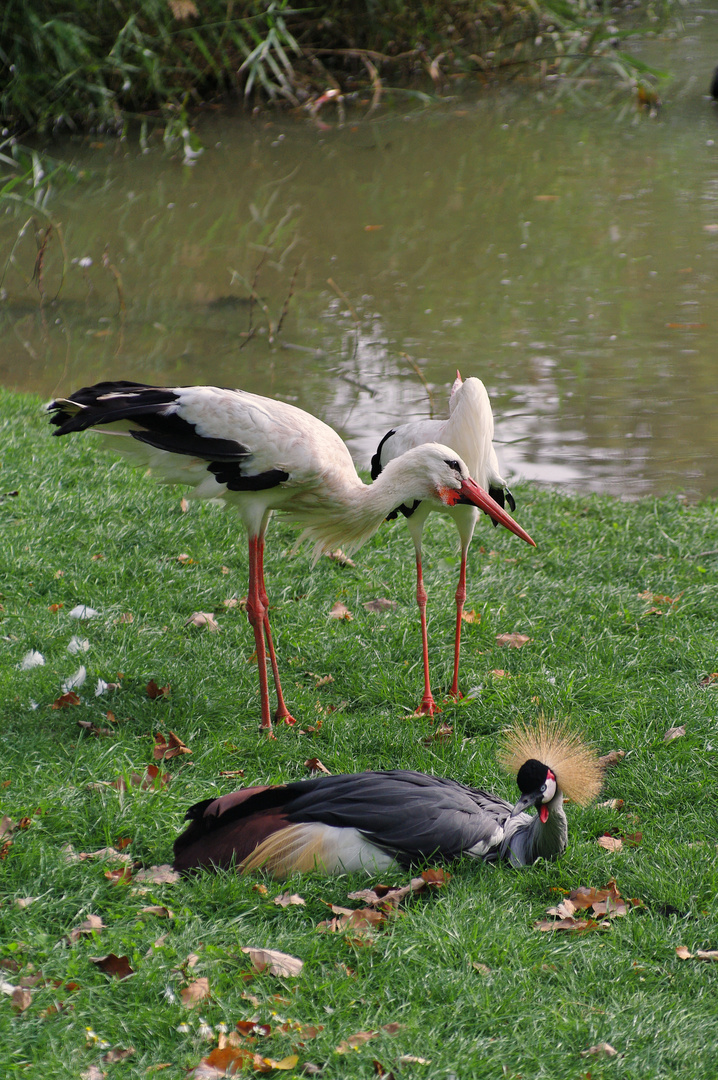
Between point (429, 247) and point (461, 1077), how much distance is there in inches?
355

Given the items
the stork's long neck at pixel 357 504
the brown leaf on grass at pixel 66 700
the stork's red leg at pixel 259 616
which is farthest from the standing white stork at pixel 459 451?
the brown leaf on grass at pixel 66 700

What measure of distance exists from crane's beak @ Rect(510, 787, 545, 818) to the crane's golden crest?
0.47 ft

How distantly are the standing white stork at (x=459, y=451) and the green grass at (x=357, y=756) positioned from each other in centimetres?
20

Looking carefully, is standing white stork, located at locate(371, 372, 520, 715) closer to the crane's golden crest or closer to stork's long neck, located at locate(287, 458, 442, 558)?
stork's long neck, located at locate(287, 458, 442, 558)

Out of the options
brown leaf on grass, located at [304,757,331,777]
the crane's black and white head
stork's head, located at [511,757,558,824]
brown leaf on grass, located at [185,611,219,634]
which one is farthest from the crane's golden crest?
brown leaf on grass, located at [185,611,219,634]

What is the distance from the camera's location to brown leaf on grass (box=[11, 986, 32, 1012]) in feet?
9.39

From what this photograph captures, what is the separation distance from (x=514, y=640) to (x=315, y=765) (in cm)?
135

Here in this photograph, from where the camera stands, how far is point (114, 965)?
3.02m

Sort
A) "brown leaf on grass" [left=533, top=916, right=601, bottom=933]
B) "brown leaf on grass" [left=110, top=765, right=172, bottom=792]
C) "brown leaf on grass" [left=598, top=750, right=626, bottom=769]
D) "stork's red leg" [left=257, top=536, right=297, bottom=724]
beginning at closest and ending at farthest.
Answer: "brown leaf on grass" [left=533, top=916, right=601, bottom=933] → "brown leaf on grass" [left=110, top=765, right=172, bottom=792] → "brown leaf on grass" [left=598, top=750, right=626, bottom=769] → "stork's red leg" [left=257, top=536, right=297, bottom=724]

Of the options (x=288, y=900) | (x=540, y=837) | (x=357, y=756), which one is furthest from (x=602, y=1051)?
(x=357, y=756)

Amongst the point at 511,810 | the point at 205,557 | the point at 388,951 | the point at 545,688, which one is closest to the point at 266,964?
the point at 388,951

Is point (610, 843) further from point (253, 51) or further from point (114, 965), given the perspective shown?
point (253, 51)

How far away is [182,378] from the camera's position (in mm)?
8109

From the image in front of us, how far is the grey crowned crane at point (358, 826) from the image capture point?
11.3ft
